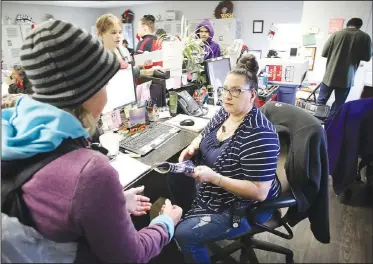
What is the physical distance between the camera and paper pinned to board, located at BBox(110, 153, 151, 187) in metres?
1.12

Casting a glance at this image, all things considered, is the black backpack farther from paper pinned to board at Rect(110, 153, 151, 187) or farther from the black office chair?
the black office chair

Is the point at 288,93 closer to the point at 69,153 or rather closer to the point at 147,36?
the point at 147,36

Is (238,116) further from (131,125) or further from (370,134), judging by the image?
(370,134)

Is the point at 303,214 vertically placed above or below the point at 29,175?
below

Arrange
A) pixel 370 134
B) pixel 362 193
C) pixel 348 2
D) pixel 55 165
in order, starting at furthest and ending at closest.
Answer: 1. pixel 348 2
2. pixel 362 193
3. pixel 370 134
4. pixel 55 165

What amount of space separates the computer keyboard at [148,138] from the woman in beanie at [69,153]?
764 millimetres

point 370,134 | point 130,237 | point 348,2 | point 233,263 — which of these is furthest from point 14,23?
point 348,2

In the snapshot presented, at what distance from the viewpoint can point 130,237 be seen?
0.63 meters

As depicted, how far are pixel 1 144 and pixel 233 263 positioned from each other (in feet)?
4.55

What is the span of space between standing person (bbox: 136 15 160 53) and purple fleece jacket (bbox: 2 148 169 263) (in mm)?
2017

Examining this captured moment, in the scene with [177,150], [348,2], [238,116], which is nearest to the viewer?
[238,116]

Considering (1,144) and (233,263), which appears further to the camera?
(233,263)

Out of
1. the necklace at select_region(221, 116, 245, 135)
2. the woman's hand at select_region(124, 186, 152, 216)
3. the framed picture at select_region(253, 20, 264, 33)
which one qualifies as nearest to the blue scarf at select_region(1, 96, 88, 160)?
the woman's hand at select_region(124, 186, 152, 216)

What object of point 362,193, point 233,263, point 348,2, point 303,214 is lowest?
point 233,263
